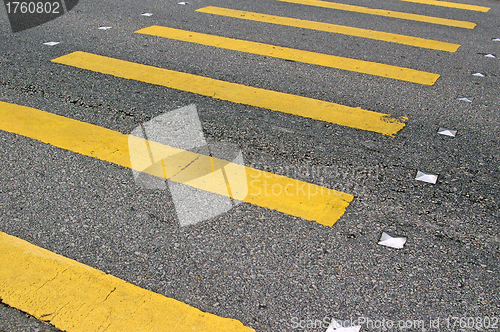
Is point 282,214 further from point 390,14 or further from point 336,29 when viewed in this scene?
point 390,14

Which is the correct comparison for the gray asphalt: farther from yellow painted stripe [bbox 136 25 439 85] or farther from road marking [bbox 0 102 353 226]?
yellow painted stripe [bbox 136 25 439 85]

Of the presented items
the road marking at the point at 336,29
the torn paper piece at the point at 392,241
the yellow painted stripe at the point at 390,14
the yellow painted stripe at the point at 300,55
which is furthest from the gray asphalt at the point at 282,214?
A: the yellow painted stripe at the point at 390,14

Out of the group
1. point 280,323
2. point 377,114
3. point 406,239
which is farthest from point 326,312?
point 377,114

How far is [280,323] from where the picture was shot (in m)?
2.42

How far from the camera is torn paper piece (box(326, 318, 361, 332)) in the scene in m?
2.39

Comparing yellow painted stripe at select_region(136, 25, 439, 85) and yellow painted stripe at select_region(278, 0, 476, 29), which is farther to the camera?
yellow painted stripe at select_region(278, 0, 476, 29)

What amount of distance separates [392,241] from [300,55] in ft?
12.1

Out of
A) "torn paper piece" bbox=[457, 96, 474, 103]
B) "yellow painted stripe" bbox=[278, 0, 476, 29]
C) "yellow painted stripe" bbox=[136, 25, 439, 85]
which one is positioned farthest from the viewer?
"yellow painted stripe" bbox=[278, 0, 476, 29]

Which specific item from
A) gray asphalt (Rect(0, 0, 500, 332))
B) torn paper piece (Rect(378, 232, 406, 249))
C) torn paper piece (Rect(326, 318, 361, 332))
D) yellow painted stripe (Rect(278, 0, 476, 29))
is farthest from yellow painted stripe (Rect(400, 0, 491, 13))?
torn paper piece (Rect(326, 318, 361, 332))

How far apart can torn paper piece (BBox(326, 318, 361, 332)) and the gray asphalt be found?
46 millimetres

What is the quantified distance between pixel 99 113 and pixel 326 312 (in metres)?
3.05

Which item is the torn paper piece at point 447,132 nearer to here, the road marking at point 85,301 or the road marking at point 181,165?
the road marking at point 181,165

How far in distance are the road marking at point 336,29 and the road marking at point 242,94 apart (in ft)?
8.51

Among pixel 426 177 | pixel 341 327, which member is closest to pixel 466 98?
pixel 426 177
